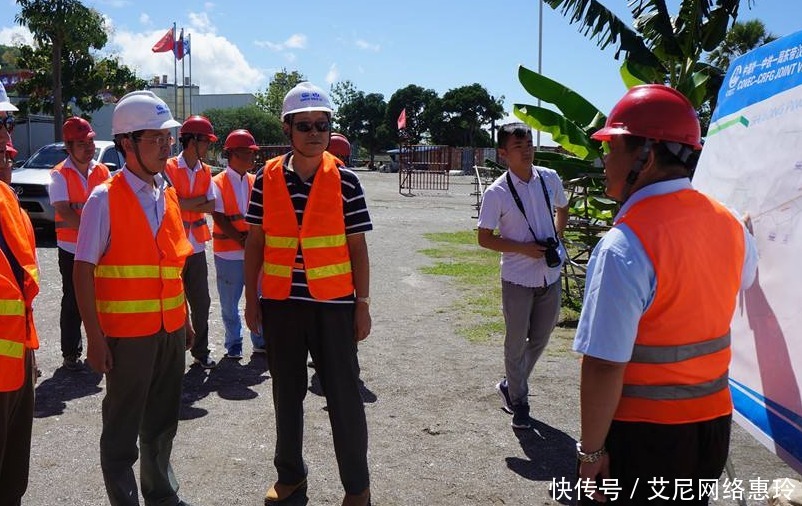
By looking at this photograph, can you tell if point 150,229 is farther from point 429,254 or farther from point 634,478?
point 429,254

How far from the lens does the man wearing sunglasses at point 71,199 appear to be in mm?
5664

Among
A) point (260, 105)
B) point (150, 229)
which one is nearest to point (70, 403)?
point (150, 229)

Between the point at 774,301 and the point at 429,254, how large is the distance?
33.6 feet

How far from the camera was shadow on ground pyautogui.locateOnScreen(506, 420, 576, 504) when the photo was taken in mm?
A: 4113

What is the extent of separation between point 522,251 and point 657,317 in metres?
2.47

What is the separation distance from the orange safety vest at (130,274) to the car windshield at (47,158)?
37.6 ft

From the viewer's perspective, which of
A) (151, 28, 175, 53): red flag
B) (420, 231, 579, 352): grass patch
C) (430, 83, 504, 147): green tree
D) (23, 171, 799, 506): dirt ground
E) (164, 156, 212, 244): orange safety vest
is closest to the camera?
(23, 171, 799, 506): dirt ground

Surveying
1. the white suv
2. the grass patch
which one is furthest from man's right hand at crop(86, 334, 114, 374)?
the white suv

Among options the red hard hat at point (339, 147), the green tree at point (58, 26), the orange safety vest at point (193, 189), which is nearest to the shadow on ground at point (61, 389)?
the orange safety vest at point (193, 189)

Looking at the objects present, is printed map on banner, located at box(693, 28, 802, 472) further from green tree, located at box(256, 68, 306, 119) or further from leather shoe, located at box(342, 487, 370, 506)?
green tree, located at box(256, 68, 306, 119)

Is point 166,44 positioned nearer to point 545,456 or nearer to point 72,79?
point 72,79

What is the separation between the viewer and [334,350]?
3486mm

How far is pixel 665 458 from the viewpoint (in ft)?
7.15

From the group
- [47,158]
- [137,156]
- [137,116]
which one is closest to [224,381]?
[137,156]
